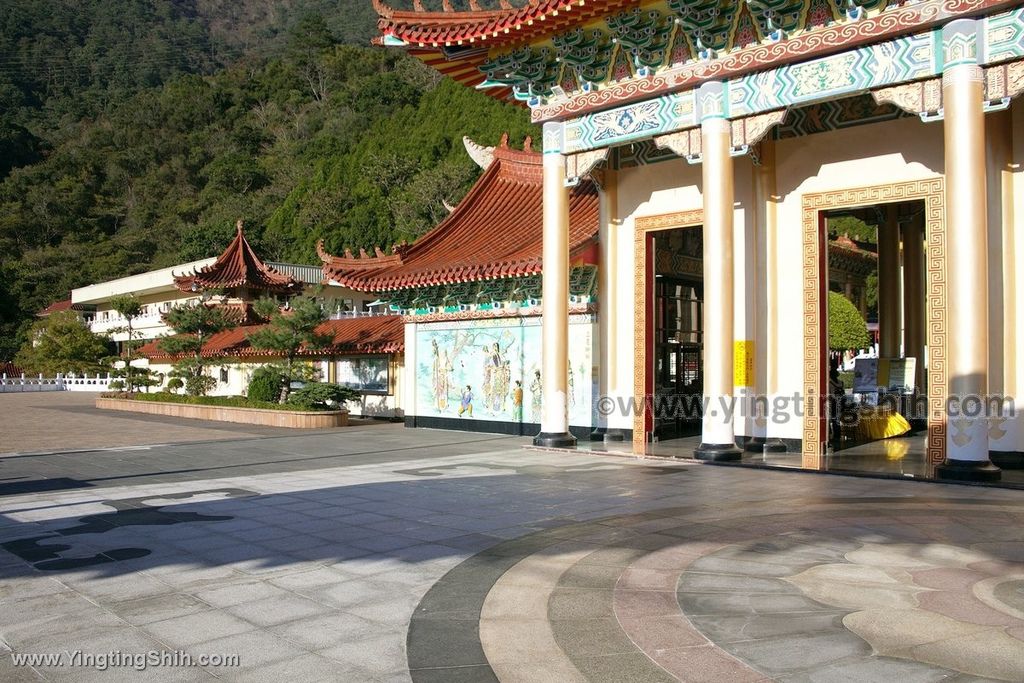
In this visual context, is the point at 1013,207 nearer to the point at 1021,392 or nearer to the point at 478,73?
the point at 1021,392

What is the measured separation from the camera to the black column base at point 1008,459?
1010 cm

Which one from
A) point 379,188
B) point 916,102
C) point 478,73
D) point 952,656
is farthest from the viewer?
point 379,188

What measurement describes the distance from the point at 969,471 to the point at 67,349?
1710 inches

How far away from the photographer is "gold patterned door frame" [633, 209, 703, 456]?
1345cm

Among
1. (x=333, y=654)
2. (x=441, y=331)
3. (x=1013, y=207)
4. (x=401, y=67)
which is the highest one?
(x=401, y=67)

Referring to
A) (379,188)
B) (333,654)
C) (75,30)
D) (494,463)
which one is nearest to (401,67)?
(379,188)

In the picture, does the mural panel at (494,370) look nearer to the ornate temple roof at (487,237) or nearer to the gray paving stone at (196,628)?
the ornate temple roof at (487,237)

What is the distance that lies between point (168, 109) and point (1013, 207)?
98589mm

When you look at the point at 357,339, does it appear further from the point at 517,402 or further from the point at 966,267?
the point at 966,267

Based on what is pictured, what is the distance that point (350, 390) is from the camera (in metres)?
20.4

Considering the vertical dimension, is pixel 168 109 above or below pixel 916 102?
above

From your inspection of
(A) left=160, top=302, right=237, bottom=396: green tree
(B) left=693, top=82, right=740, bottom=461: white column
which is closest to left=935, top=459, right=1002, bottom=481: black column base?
(B) left=693, top=82, right=740, bottom=461: white column

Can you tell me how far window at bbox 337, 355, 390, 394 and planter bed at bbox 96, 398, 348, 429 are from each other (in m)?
2.16

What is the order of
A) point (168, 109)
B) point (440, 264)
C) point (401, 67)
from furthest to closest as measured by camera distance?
point (168, 109), point (401, 67), point (440, 264)
